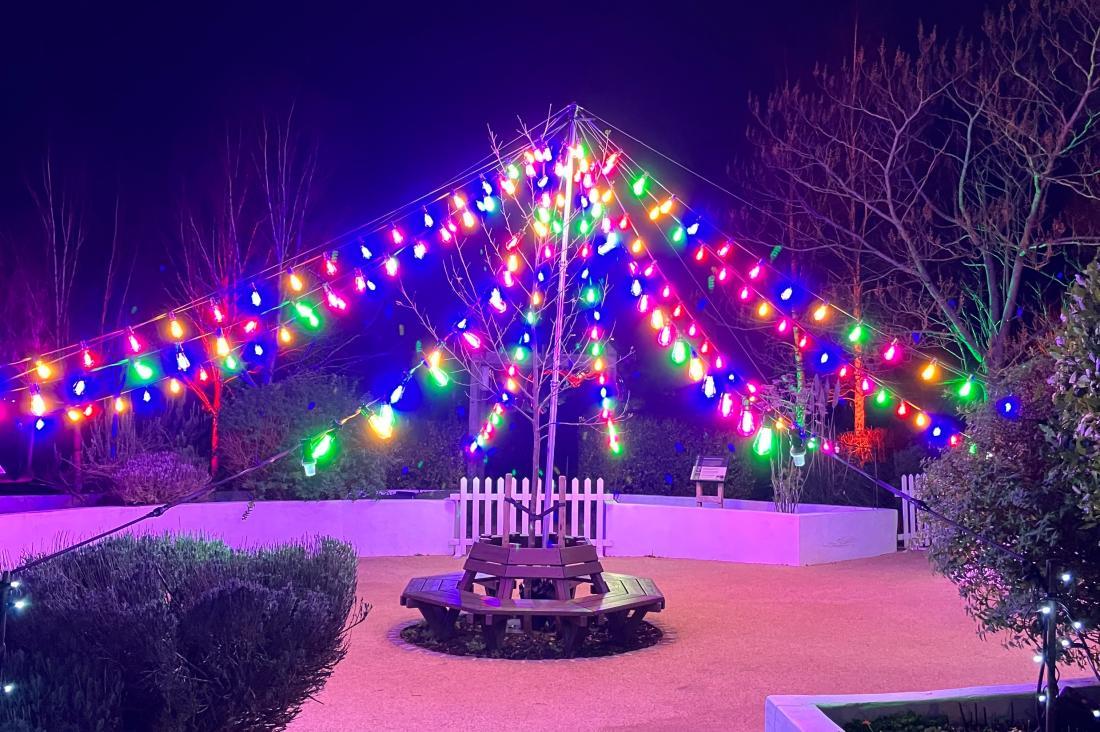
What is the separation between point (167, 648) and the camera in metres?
3.78

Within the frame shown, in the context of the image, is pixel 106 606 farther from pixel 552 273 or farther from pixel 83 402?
pixel 552 273

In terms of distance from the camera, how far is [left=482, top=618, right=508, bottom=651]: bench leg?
23.9ft

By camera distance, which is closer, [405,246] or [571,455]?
[405,246]

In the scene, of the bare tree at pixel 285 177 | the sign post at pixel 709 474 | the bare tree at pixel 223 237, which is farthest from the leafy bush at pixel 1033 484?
the bare tree at pixel 285 177

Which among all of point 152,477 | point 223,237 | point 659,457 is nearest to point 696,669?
point 152,477

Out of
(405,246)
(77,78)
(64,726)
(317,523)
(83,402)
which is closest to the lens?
(64,726)

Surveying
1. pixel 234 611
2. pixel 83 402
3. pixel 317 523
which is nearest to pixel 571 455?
pixel 317 523

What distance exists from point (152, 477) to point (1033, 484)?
1001cm

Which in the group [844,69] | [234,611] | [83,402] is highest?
[844,69]

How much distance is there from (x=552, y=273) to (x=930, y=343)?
10.8 m

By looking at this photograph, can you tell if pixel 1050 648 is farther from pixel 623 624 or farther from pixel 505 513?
pixel 505 513

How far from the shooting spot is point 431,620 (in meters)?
7.68

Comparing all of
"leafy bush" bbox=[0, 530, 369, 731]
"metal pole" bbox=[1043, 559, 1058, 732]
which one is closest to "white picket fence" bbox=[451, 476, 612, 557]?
"leafy bush" bbox=[0, 530, 369, 731]

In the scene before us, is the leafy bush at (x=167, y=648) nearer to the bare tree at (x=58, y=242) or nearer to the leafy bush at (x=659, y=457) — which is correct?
the leafy bush at (x=659, y=457)
